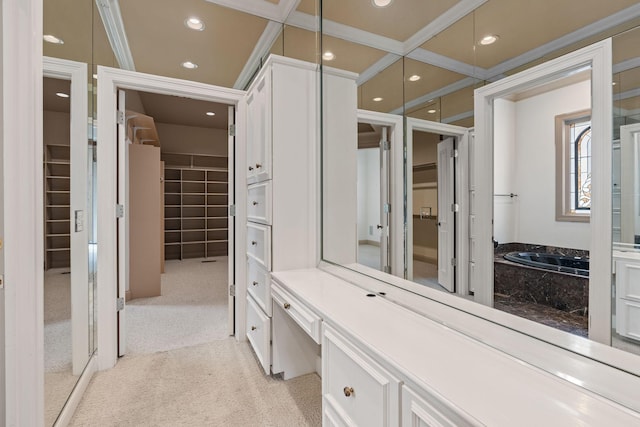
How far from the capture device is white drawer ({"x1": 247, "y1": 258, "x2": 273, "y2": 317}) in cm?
189

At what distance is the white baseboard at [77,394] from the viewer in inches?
59.6

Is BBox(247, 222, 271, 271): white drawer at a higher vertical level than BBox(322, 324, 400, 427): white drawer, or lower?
higher

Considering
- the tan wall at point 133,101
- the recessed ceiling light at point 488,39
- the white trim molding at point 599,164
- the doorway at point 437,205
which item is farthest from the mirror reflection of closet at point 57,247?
the tan wall at point 133,101

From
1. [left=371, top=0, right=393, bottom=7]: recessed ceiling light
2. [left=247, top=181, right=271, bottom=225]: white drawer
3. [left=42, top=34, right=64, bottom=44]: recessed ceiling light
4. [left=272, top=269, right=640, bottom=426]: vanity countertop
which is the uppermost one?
[left=371, top=0, right=393, bottom=7]: recessed ceiling light

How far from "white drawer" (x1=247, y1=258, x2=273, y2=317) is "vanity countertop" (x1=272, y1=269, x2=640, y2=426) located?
789 mm

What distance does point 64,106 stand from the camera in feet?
5.11

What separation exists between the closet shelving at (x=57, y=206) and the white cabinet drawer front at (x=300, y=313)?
1050 mm

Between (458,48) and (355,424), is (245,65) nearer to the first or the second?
(458,48)

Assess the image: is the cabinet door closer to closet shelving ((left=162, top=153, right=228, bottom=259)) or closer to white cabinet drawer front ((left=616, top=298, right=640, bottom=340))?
white cabinet drawer front ((left=616, top=298, right=640, bottom=340))

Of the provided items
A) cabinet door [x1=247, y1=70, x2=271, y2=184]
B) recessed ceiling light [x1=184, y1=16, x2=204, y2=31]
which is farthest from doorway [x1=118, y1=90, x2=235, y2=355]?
recessed ceiling light [x1=184, y1=16, x2=204, y2=31]

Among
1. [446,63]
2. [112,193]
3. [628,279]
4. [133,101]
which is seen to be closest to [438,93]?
[446,63]

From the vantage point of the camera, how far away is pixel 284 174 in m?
1.91

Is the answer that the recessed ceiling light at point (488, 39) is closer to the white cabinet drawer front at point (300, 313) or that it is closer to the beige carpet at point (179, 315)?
the white cabinet drawer front at point (300, 313)

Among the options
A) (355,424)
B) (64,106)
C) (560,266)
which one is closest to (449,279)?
(560,266)
